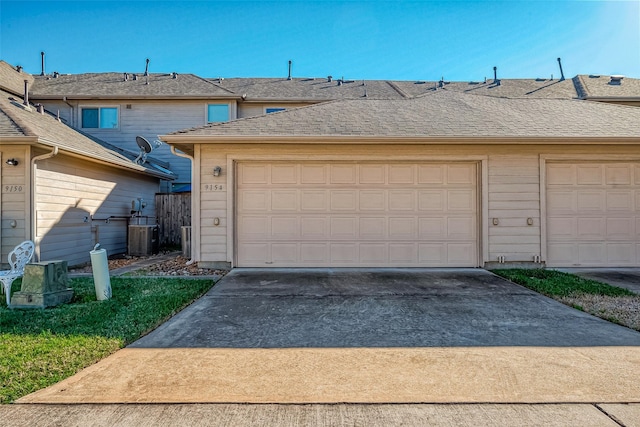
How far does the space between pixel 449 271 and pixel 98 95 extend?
44.3 feet

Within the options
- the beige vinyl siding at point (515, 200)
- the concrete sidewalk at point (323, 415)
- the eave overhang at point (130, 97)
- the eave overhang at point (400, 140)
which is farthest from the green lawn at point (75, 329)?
the eave overhang at point (130, 97)

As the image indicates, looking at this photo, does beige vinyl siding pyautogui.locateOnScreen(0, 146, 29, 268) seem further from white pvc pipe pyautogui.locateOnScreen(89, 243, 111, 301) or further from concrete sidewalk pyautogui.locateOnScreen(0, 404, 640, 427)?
concrete sidewalk pyautogui.locateOnScreen(0, 404, 640, 427)

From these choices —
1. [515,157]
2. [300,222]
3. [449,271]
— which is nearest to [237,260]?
[300,222]

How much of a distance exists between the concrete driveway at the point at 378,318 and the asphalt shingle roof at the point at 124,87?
9.69m

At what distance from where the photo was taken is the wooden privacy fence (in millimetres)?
10828

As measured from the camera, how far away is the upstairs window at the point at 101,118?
514 inches

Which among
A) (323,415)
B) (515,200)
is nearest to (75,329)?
(323,415)

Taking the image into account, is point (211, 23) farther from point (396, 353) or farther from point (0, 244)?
point (396, 353)

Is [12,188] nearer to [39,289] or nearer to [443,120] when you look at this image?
[39,289]

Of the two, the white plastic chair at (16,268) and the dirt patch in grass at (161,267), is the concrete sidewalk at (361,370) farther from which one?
the white plastic chair at (16,268)

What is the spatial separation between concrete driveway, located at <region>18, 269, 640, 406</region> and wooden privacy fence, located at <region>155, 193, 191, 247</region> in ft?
21.3

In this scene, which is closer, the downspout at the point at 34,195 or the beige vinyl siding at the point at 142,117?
the downspout at the point at 34,195

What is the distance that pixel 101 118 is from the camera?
515 inches

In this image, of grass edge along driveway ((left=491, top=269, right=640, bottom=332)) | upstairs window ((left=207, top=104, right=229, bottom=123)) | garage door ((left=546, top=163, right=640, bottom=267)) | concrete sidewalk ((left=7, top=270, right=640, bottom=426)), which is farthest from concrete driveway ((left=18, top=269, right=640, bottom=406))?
upstairs window ((left=207, top=104, right=229, bottom=123))
